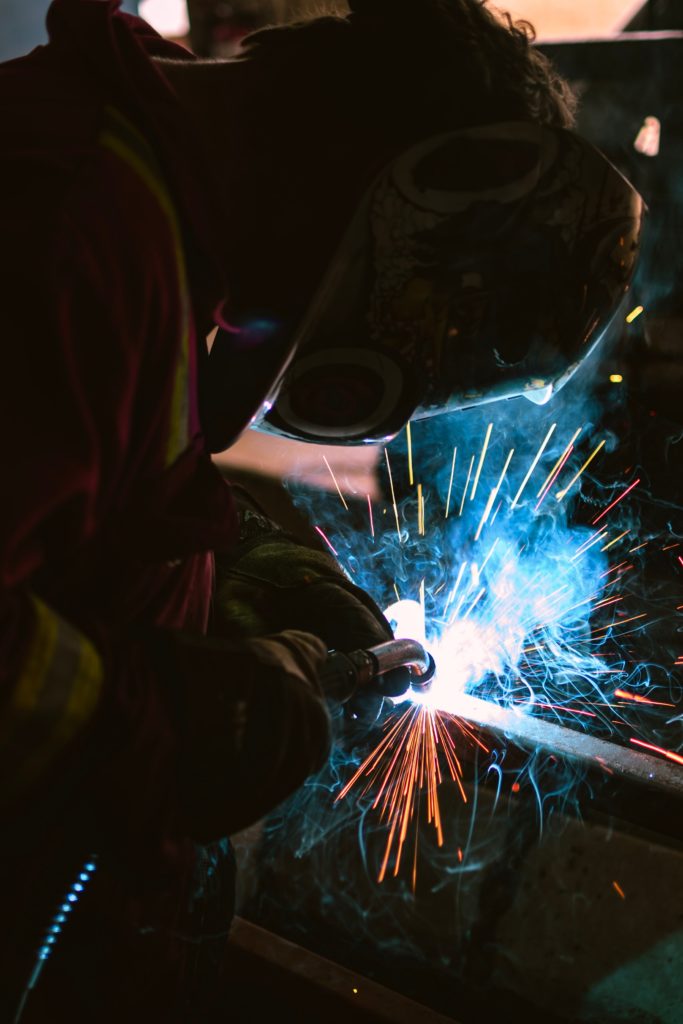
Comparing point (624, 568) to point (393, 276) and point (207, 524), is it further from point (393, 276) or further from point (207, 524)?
point (207, 524)

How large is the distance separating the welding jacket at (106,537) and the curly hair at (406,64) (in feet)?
0.73

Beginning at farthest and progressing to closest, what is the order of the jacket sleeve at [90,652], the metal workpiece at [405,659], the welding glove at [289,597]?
the welding glove at [289,597] < the metal workpiece at [405,659] < the jacket sleeve at [90,652]

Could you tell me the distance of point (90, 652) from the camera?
94 centimetres

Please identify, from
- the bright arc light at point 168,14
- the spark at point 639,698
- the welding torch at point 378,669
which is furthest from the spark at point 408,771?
the bright arc light at point 168,14

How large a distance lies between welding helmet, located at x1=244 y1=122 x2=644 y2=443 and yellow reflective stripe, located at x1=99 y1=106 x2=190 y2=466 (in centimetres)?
29

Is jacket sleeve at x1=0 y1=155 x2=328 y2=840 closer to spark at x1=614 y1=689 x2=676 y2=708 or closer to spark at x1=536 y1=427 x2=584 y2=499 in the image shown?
spark at x1=614 y1=689 x2=676 y2=708

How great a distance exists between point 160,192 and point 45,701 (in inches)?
24.6

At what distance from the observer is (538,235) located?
1319 millimetres

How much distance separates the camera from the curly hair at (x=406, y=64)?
113 centimetres

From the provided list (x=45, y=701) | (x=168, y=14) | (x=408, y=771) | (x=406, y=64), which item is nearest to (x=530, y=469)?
(x=408, y=771)

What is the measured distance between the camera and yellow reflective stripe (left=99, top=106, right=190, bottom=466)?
906mm

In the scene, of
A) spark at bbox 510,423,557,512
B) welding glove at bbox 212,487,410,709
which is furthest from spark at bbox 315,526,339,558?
welding glove at bbox 212,487,410,709

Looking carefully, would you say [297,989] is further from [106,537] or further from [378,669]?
[106,537]

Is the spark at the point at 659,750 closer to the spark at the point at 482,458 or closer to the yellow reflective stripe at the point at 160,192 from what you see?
the spark at the point at 482,458
